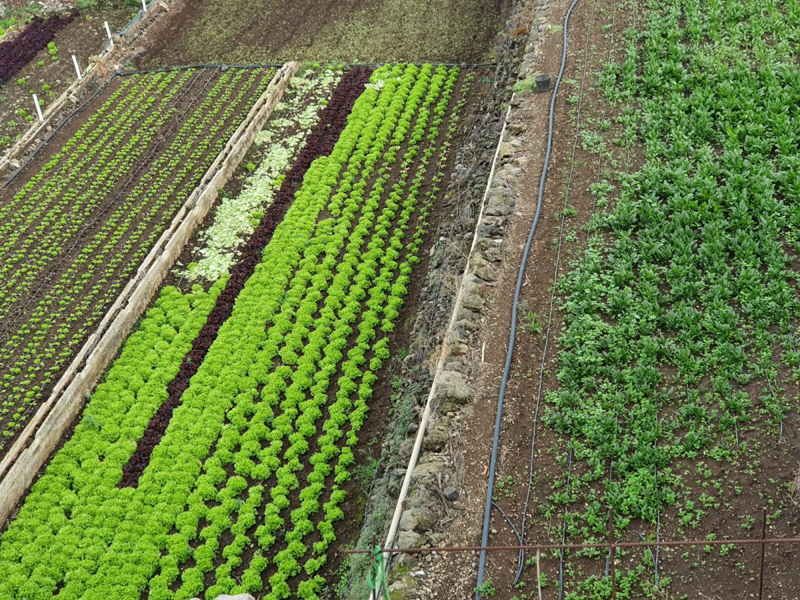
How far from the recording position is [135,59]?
112 ft

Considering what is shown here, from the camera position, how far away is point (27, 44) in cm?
3544

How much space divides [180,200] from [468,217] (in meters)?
9.17

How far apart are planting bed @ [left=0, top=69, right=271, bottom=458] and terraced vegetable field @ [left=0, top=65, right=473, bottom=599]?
1605mm

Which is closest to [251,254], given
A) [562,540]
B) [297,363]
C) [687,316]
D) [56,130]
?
[297,363]

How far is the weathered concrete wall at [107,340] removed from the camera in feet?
59.3

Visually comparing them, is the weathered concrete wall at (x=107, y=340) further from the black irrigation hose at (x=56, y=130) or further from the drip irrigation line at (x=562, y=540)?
the drip irrigation line at (x=562, y=540)

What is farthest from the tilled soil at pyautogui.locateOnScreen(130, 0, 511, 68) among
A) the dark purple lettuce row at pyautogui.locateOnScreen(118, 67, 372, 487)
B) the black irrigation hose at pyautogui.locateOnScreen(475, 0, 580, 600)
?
the black irrigation hose at pyautogui.locateOnScreen(475, 0, 580, 600)

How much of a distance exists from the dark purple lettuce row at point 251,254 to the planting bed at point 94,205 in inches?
109

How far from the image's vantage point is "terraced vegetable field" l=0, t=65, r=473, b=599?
16.7 meters

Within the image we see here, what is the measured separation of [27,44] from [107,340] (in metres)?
20.5

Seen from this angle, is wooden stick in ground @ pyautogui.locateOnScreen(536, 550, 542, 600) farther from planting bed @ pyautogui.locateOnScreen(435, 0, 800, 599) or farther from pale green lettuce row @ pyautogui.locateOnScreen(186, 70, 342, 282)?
pale green lettuce row @ pyautogui.locateOnScreen(186, 70, 342, 282)

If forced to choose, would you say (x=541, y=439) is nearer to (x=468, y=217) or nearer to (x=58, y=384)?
(x=468, y=217)

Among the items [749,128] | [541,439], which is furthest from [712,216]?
[541,439]

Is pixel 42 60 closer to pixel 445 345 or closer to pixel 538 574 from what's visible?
pixel 445 345
